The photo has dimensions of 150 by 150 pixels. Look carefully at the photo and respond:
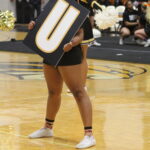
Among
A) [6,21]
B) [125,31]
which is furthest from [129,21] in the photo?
[6,21]

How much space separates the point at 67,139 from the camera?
20.3 feet

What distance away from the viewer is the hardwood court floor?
6062 millimetres

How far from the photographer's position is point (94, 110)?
779 cm

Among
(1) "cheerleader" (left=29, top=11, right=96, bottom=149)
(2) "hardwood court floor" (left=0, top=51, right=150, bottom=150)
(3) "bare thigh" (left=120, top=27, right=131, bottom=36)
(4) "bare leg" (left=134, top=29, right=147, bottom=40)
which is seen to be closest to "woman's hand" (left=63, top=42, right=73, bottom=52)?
(1) "cheerleader" (left=29, top=11, right=96, bottom=149)

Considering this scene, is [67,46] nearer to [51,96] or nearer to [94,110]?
[51,96]

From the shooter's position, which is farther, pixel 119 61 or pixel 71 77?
pixel 119 61

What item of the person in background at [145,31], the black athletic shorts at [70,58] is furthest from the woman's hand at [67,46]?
the person in background at [145,31]

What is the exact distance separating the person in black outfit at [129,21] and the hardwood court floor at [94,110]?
19.9 ft

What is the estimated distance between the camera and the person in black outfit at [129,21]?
1855cm

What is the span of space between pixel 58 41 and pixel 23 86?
411 centimetres

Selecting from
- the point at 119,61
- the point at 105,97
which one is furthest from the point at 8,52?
the point at 105,97

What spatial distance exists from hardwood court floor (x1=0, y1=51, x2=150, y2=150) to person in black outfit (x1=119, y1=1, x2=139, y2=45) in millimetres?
6066

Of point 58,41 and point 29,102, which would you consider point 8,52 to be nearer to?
point 29,102

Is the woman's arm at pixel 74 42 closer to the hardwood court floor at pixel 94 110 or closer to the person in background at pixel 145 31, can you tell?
the hardwood court floor at pixel 94 110
